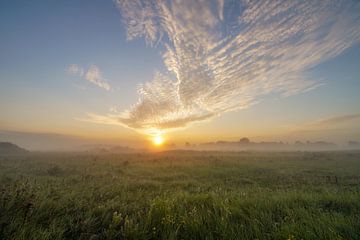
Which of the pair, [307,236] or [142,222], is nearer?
[307,236]

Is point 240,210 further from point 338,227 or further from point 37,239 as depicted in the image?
point 37,239

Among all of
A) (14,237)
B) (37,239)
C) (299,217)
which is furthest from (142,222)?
(299,217)

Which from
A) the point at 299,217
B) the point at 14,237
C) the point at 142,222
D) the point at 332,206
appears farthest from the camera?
the point at 332,206

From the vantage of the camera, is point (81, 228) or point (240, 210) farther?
point (240, 210)

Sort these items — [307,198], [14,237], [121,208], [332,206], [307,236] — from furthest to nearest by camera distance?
[307,198] → [332,206] → [121,208] → [307,236] → [14,237]

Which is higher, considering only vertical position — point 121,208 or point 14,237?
point 14,237

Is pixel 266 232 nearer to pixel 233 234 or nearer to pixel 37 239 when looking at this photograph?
pixel 233 234

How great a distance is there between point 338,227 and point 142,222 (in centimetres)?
441

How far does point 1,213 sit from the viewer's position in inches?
147

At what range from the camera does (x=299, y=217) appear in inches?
187

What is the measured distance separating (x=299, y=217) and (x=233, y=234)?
2.24 metres

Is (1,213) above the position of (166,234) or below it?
above

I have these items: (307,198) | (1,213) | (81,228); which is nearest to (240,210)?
(307,198)

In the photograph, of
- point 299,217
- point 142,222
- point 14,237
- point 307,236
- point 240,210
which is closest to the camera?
point 14,237
